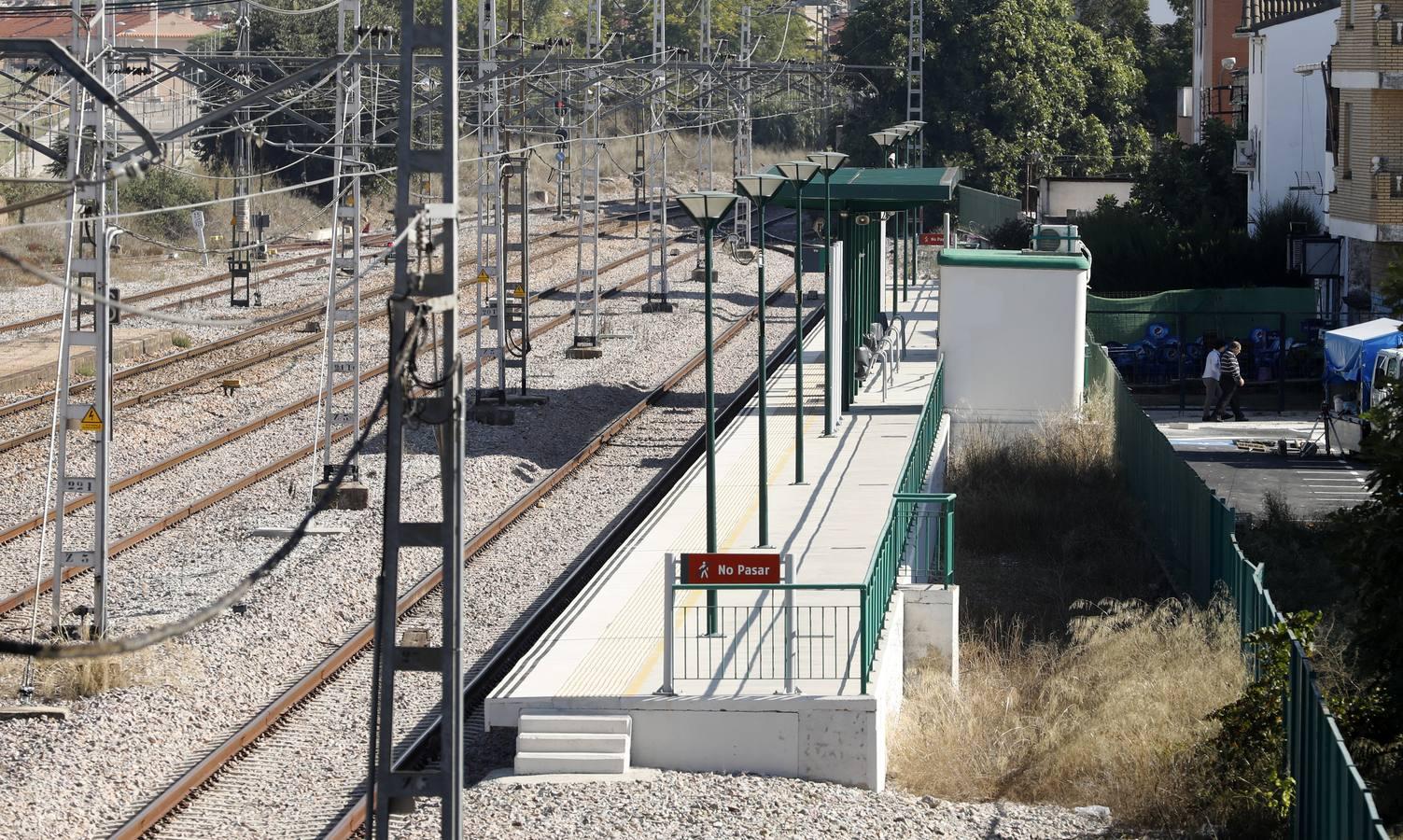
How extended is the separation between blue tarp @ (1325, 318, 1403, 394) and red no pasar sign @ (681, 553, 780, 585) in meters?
15.8

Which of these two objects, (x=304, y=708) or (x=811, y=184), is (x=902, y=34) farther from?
(x=304, y=708)

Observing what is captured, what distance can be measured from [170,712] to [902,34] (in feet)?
166

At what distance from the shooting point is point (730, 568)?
11.8 metres

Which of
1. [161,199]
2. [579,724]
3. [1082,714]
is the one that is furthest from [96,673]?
[161,199]

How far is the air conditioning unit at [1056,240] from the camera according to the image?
90.7 ft

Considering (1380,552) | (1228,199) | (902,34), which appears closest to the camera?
(1380,552)

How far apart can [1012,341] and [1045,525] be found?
5.84 metres

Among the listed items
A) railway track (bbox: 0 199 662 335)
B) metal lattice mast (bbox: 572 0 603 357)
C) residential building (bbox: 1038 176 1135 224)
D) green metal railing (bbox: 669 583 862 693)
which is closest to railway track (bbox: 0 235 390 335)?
railway track (bbox: 0 199 662 335)

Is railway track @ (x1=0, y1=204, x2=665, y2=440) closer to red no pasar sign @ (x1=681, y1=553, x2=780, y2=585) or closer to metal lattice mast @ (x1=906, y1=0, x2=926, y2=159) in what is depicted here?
red no pasar sign @ (x1=681, y1=553, x2=780, y2=585)

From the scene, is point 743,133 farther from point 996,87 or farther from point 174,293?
point 174,293

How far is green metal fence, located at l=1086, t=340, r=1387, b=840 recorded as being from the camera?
8867mm

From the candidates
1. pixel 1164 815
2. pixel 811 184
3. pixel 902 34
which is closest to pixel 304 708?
pixel 1164 815

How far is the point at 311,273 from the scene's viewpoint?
136 ft

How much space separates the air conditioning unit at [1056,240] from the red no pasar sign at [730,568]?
16.6 m
